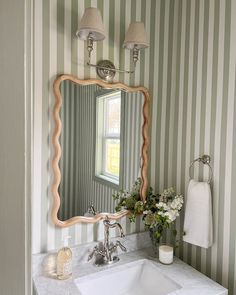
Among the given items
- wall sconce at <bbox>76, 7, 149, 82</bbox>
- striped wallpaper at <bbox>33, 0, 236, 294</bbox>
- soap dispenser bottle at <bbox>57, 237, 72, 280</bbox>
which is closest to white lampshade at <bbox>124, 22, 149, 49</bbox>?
wall sconce at <bbox>76, 7, 149, 82</bbox>

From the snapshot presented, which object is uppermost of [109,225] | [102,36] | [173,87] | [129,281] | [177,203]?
[102,36]

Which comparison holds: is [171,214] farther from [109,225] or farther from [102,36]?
[102,36]

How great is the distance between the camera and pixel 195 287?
123 centimetres

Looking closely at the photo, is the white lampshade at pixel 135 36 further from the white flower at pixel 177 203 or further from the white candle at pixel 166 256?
the white candle at pixel 166 256

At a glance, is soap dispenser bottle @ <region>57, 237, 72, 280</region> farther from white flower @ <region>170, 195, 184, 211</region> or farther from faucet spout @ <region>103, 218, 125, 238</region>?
white flower @ <region>170, 195, 184, 211</region>

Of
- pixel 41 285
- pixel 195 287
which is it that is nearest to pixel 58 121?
pixel 41 285

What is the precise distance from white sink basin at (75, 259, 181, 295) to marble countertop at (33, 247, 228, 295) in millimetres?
30

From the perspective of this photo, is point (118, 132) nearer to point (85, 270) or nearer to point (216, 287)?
point (85, 270)

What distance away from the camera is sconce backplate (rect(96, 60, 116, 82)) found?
1436mm

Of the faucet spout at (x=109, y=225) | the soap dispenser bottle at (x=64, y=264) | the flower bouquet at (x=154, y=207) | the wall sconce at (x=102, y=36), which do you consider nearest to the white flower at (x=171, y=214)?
the flower bouquet at (x=154, y=207)

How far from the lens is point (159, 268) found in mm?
1410

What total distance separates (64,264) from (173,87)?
1.27 metres

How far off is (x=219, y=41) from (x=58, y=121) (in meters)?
0.98

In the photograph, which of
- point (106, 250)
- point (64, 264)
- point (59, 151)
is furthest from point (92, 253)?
point (59, 151)
